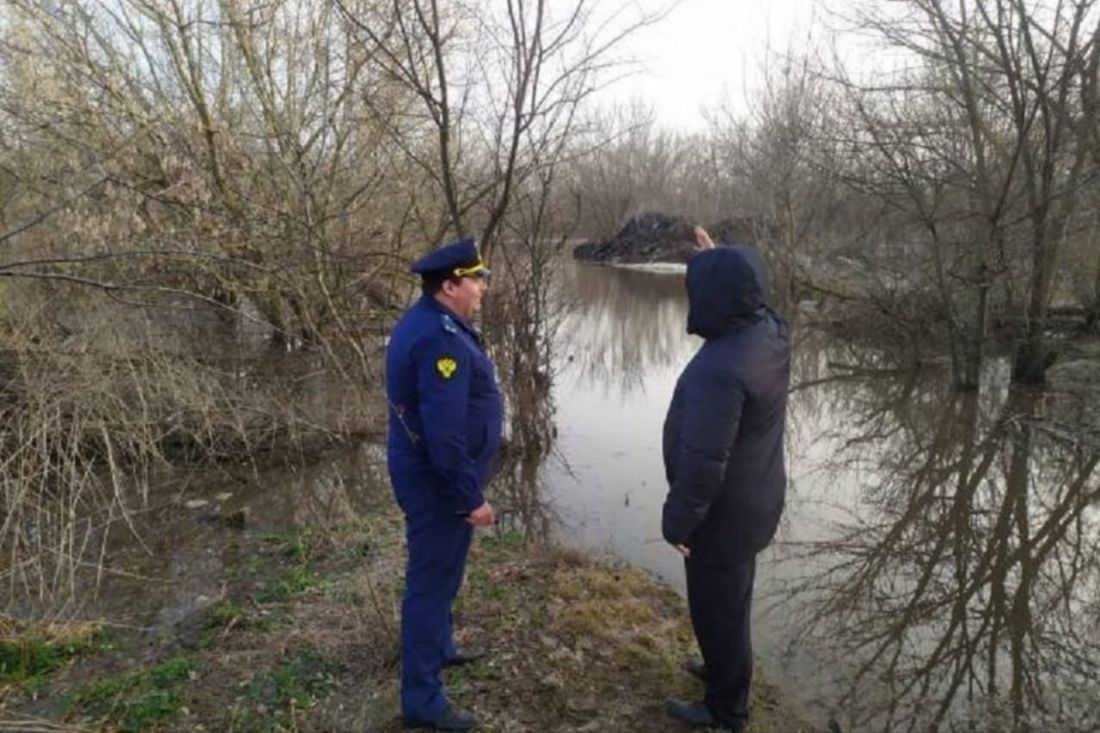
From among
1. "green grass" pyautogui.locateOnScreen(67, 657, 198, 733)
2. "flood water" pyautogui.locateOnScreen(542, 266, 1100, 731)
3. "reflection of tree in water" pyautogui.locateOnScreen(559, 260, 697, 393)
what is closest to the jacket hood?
"flood water" pyautogui.locateOnScreen(542, 266, 1100, 731)

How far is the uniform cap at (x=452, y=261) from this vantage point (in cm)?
317

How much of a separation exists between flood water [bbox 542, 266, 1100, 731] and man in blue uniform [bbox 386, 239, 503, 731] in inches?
80.4

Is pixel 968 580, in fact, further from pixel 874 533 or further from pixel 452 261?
pixel 452 261

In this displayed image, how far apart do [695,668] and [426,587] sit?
1.47 m

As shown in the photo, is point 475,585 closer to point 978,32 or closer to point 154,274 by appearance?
point 154,274

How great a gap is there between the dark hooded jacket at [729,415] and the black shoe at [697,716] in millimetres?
804

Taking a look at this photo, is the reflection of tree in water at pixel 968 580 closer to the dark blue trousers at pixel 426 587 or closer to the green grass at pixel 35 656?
the dark blue trousers at pixel 426 587

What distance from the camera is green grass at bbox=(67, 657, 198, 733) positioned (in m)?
3.41

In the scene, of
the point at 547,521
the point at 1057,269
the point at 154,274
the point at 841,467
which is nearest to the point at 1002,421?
the point at 841,467

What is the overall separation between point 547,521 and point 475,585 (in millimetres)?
2083

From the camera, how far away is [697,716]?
11.4 feet

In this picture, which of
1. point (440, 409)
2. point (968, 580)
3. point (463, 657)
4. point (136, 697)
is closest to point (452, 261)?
point (440, 409)

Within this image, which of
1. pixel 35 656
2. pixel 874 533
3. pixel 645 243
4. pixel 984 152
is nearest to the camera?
pixel 35 656

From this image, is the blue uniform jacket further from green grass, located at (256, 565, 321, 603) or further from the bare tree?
the bare tree
